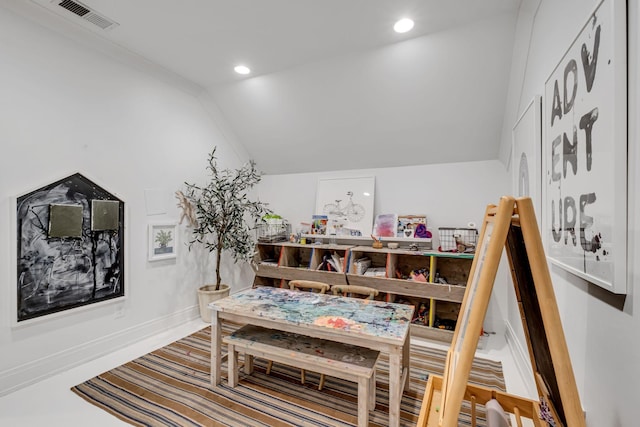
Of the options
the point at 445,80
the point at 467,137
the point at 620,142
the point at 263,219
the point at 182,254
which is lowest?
the point at 182,254

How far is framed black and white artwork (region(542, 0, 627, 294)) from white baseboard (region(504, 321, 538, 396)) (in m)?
1.13

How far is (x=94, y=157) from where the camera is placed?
259cm

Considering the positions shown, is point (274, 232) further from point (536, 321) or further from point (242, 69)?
point (536, 321)

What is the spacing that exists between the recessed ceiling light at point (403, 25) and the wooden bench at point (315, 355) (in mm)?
2406

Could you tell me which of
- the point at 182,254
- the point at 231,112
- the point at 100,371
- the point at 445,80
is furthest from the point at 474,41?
the point at 100,371

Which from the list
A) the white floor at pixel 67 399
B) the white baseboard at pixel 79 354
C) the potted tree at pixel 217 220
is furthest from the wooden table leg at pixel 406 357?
the white baseboard at pixel 79 354

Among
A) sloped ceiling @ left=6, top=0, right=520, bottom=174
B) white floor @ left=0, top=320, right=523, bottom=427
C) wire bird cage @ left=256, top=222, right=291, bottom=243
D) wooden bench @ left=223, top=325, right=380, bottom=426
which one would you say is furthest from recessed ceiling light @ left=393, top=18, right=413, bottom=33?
white floor @ left=0, top=320, right=523, bottom=427

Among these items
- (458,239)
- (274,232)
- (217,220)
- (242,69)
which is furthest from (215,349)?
(242,69)

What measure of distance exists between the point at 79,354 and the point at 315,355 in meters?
2.08

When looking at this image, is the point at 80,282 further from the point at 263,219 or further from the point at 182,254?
the point at 263,219

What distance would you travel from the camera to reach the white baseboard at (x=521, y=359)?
2.03 meters

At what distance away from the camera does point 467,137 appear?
3127mm

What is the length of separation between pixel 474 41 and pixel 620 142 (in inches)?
75.5

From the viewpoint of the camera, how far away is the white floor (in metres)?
1.79
